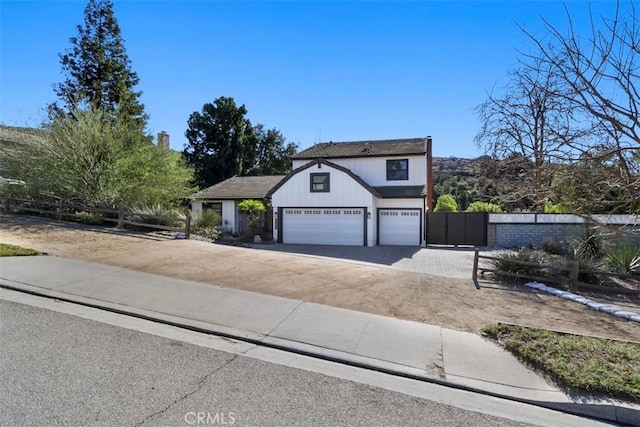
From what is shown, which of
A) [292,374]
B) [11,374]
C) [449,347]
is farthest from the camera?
[449,347]

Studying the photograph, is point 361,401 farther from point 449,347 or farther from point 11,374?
point 11,374

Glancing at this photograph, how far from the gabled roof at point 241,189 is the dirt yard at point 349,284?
10.5 metres

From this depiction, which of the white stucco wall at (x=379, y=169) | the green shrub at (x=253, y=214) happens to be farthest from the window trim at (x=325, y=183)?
the green shrub at (x=253, y=214)

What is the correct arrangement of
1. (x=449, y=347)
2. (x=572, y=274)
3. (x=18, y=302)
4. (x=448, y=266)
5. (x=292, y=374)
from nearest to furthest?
(x=292, y=374)
(x=449, y=347)
(x=18, y=302)
(x=572, y=274)
(x=448, y=266)

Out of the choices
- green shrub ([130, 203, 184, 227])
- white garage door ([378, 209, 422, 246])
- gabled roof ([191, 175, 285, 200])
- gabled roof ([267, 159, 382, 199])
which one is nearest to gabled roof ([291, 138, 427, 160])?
gabled roof ([267, 159, 382, 199])

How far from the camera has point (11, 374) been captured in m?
3.84

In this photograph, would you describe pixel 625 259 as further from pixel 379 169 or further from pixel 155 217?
pixel 155 217

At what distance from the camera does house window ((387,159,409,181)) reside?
20.7 metres

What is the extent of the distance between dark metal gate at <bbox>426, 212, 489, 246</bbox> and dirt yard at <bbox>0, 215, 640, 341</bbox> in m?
9.45

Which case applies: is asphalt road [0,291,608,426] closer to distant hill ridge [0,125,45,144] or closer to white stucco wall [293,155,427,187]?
distant hill ridge [0,125,45,144]

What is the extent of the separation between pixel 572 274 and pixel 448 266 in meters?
4.13

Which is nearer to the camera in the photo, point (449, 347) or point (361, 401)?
point (361, 401)

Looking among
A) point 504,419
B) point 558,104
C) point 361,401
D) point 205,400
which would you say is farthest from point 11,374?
point 558,104

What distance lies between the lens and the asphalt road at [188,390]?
332 centimetres
